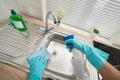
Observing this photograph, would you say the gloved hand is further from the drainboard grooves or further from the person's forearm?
the drainboard grooves

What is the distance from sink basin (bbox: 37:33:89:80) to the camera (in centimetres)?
90

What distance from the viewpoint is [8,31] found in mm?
1086

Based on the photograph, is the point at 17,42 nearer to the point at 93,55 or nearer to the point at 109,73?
the point at 93,55

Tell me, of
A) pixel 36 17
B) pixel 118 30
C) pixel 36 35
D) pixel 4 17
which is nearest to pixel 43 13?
pixel 36 17

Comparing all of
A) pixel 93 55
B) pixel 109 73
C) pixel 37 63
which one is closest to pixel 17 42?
pixel 37 63

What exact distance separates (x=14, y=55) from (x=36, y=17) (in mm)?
632

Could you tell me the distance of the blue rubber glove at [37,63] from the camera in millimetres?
752

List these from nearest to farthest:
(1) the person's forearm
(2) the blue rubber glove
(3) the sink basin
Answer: (1) the person's forearm, (2) the blue rubber glove, (3) the sink basin

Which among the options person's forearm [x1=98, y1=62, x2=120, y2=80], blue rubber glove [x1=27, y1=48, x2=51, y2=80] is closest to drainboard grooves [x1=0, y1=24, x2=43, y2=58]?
blue rubber glove [x1=27, y1=48, x2=51, y2=80]

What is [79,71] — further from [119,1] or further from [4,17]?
[4,17]

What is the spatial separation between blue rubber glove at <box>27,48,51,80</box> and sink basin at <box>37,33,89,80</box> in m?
0.09

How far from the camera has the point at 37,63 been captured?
0.82 meters

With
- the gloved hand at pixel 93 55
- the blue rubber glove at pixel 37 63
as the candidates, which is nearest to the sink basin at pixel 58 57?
the blue rubber glove at pixel 37 63

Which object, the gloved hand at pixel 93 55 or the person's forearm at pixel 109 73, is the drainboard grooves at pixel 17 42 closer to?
the gloved hand at pixel 93 55
